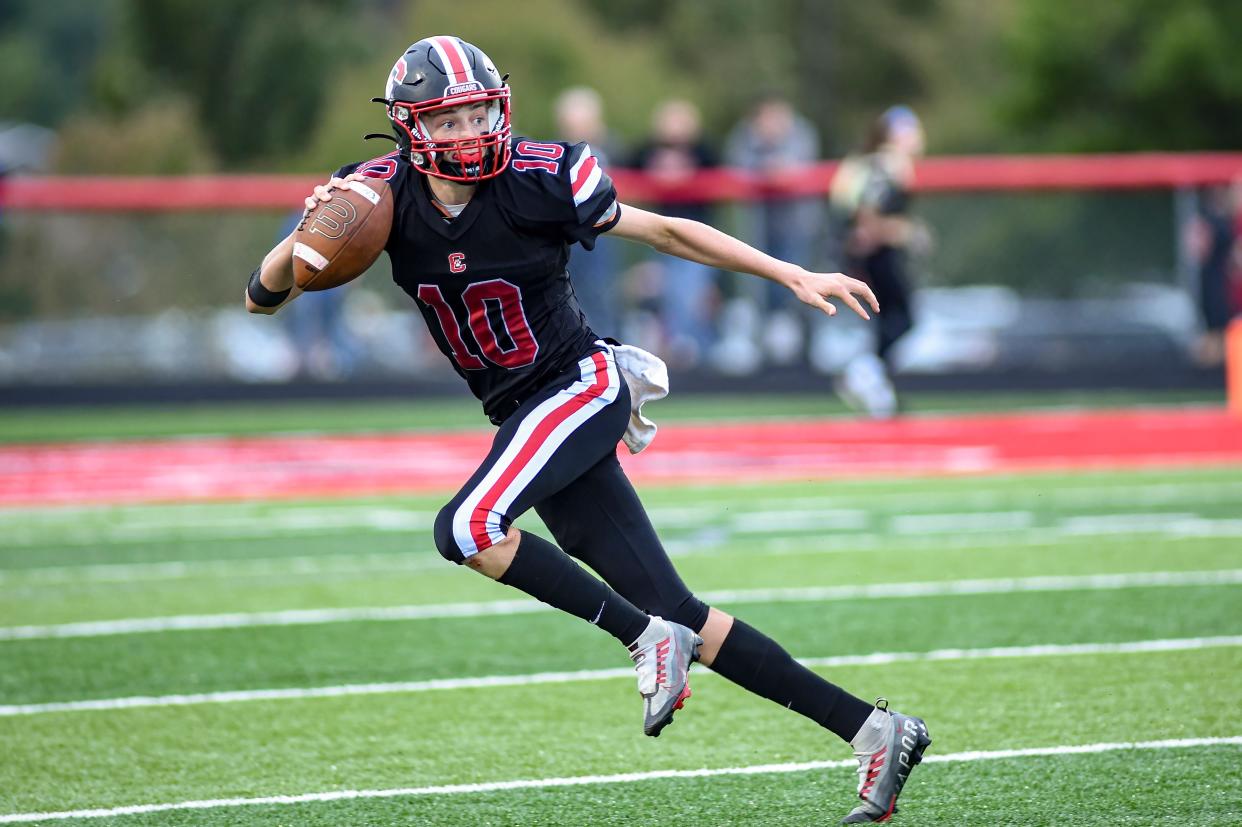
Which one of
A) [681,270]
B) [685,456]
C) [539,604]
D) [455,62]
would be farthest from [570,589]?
[681,270]

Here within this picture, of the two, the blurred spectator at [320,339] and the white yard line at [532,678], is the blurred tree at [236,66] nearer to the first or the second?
the blurred spectator at [320,339]

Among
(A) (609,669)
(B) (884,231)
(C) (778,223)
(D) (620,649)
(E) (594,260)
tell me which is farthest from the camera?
(C) (778,223)

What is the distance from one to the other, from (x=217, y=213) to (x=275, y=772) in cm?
1195

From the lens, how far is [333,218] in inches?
165

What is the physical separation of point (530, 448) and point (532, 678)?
5.54 ft

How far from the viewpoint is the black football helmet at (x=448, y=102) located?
4.32m

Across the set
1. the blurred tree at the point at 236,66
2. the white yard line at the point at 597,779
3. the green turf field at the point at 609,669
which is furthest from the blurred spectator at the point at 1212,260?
the blurred tree at the point at 236,66

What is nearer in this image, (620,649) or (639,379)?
(639,379)

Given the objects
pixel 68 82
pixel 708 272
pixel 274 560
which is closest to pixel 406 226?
pixel 274 560

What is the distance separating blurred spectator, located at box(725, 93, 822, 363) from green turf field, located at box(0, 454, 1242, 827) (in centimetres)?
651

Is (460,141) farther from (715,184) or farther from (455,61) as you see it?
(715,184)

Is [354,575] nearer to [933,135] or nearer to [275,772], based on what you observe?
[275,772]

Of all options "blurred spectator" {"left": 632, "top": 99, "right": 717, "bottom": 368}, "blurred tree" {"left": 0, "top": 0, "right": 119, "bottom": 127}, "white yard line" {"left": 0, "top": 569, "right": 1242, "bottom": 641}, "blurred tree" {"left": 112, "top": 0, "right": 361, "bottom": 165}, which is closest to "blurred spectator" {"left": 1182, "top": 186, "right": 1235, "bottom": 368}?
"blurred spectator" {"left": 632, "top": 99, "right": 717, "bottom": 368}

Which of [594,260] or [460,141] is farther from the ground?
[460,141]
